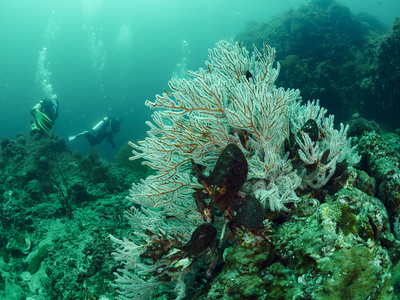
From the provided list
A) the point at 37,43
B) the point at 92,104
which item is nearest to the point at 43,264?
the point at 92,104

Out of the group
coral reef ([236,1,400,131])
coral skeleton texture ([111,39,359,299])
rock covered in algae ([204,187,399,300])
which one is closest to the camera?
rock covered in algae ([204,187,399,300])

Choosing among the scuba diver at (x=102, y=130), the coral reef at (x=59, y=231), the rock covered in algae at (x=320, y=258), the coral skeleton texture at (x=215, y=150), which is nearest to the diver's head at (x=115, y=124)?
the scuba diver at (x=102, y=130)

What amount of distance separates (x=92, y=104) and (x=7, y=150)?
172 feet

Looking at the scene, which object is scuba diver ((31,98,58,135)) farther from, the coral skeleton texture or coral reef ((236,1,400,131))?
coral reef ((236,1,400,131))

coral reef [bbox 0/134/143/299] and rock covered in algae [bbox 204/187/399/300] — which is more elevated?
coral reef [bbox 0/134/143/299]

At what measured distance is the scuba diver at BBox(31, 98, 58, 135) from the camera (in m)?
8.91

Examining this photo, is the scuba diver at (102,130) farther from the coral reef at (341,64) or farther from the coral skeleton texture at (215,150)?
the coral skeleton texture at (215,150)

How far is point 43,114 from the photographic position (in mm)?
8820

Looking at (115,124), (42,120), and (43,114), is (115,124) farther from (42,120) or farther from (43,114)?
(43,114)

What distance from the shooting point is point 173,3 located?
110m

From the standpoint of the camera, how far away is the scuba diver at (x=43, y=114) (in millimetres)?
8906

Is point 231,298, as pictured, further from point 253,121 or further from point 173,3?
point 173,3

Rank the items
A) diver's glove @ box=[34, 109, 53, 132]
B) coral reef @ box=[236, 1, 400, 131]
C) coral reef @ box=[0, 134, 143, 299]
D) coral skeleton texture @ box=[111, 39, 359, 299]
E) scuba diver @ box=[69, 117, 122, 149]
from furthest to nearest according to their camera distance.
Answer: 1. scuba diver @ box=[69, 117, 122, 149]
2. coral reef @ box=[236, 1, 400, 131]
3. diver's glove @ box=[34, 109, 53, 132]
4. coral reef @ box=[0, 134, 143, 299]
5. coral skeleton texture @ box=[111, 39, 359, 299]

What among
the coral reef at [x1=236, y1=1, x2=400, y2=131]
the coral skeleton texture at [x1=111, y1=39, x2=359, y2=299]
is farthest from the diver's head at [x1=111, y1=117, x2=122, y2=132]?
the coral skeleton texture at [x1=111, y1=39, x2=359, y2=299]
